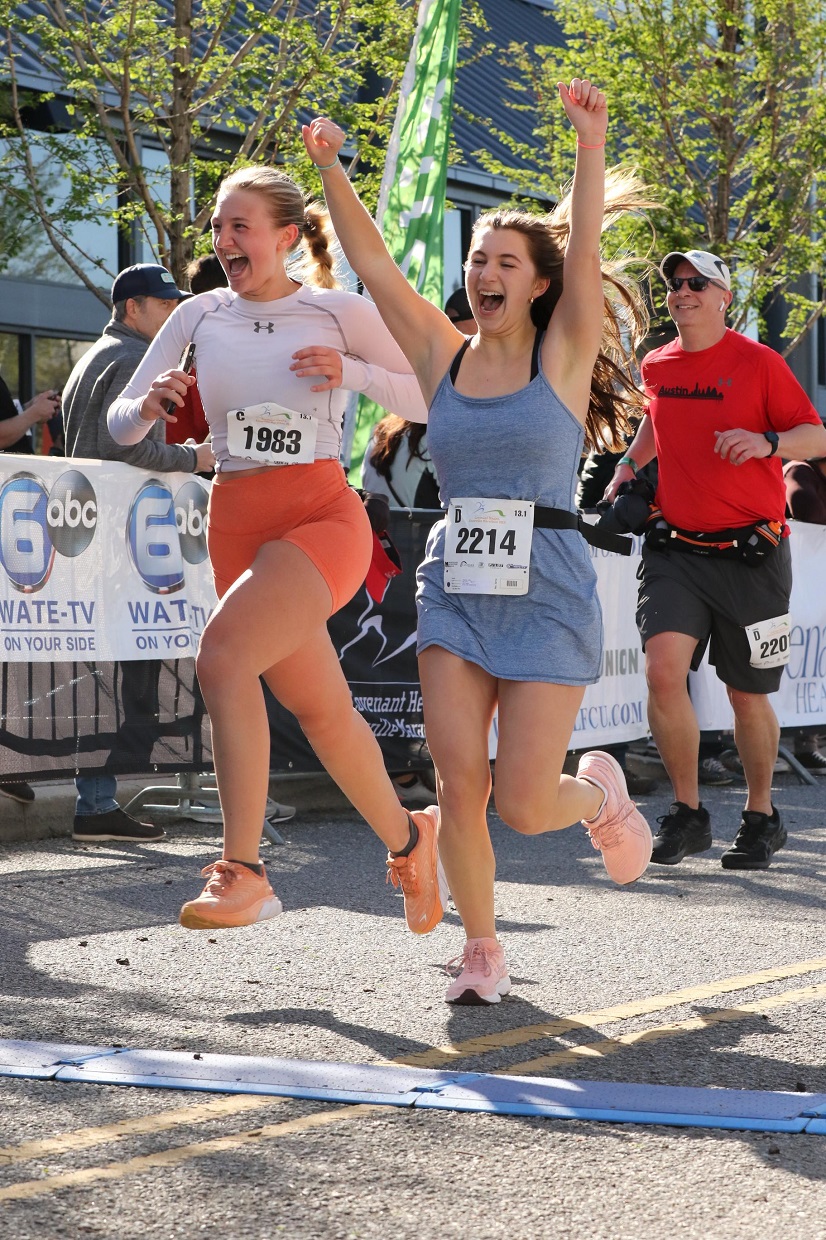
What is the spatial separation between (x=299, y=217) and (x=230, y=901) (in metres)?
1.87

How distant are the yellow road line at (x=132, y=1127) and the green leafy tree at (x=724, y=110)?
13.5 meters

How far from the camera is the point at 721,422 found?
6.80 meters

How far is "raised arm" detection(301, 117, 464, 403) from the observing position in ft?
15.2

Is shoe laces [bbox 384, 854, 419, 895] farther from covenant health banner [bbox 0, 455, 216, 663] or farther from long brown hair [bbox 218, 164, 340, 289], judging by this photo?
covenant health banner [bbox 0, 455, 216, 663]

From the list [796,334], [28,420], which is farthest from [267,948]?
[796,334]

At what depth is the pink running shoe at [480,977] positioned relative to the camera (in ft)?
14.6

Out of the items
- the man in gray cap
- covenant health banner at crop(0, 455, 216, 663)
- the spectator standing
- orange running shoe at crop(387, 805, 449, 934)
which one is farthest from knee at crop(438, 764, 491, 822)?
the spectator standing

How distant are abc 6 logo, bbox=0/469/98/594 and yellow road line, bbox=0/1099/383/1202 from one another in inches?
A: 163

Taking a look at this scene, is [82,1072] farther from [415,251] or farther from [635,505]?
[415,251]

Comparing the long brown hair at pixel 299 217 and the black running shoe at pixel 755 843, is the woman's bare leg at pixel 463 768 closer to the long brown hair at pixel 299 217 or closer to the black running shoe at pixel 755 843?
the long brown hair at pixel 299 217

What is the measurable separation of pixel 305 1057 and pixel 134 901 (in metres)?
2.38

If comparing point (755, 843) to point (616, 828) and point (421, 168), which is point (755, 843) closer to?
point (616, 828)

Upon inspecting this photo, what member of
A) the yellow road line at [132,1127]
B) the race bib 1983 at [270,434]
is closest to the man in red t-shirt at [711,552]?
the race bib 1983 at [270,434]

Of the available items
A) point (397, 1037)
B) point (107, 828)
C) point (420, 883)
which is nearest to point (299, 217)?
point (420, 883)
